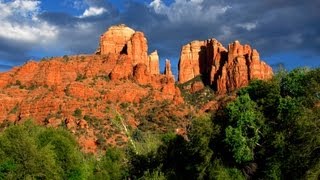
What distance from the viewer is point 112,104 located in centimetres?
15675

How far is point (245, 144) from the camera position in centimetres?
4444

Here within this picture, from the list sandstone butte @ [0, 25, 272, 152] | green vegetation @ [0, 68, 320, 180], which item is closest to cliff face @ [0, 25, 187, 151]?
sandstone butte @ [0, 25, 272, 152]

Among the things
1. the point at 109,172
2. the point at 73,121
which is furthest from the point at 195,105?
the point at 109,172

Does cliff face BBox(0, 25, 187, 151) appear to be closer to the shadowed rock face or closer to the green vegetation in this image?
the shadowed rock face

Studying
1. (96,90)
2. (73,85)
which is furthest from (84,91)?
(96,90)

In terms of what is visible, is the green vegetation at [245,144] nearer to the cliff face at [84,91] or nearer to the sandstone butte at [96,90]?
the sandstone butte at [96,90]

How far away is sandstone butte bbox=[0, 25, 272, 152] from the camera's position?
474 ft

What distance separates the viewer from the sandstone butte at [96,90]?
144500 millimetres

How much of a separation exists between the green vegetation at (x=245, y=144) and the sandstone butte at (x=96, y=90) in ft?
245

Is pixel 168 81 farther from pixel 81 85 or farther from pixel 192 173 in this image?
pixel 192 173

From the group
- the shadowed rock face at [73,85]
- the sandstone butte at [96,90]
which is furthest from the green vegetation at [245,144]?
the shadowed rock face at [73,85]

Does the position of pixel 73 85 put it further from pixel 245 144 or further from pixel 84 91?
pixel 245 144

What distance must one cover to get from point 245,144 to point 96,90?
121m

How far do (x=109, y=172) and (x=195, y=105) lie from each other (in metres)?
113
